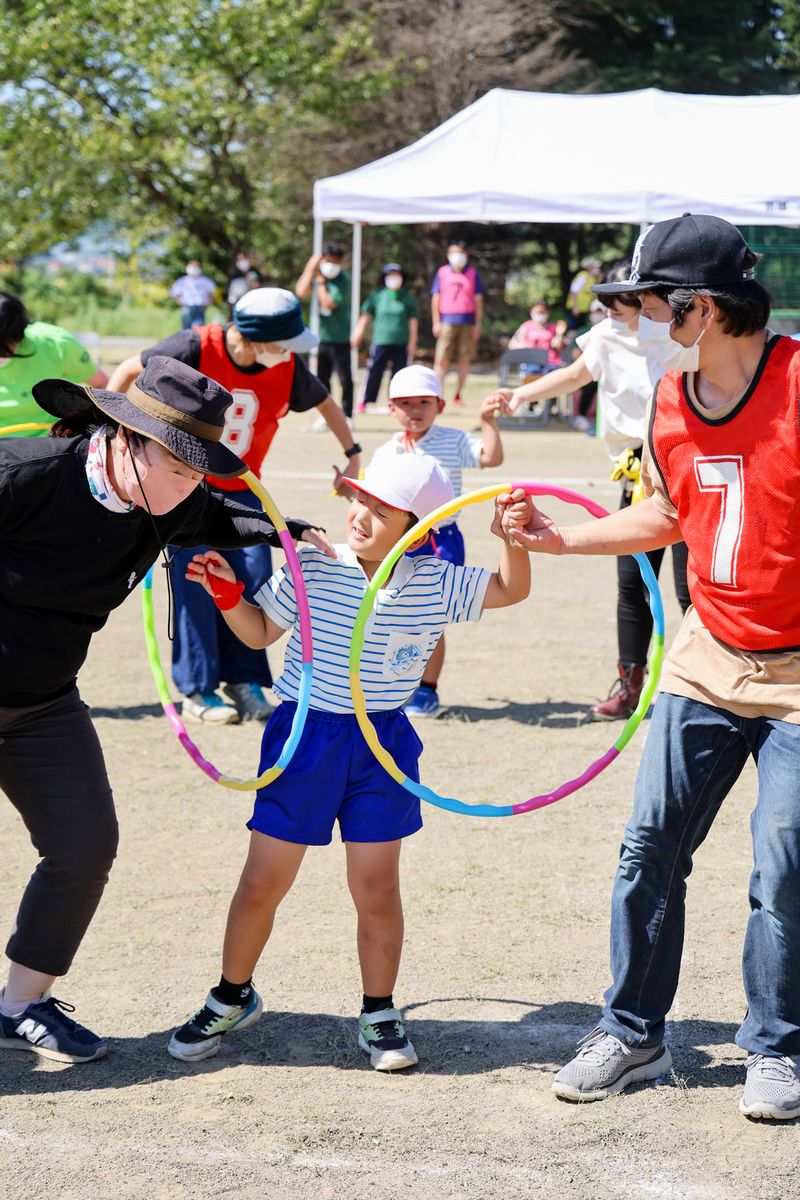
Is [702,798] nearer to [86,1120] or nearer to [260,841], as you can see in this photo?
[260,841]

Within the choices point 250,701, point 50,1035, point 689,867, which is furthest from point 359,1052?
point 250,701

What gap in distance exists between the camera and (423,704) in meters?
7.65

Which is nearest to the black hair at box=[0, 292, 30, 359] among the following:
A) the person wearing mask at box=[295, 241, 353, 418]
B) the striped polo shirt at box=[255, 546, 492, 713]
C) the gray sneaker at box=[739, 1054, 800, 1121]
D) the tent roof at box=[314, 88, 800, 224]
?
the striped polo shirt at box=[255, 546, 492, 713]

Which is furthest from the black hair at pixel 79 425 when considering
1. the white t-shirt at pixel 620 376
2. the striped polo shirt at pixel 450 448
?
the white t-shirt at pixel 620 376

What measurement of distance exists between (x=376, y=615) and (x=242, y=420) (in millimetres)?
2881

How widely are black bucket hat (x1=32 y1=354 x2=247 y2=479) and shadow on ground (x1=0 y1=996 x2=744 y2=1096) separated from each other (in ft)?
5.54

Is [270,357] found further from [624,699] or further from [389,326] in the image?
[389,326]

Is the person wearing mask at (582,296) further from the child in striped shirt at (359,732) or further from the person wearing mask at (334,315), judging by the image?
the child in striped shirt at (359,732)

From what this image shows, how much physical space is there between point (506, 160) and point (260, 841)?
1447 centimetres

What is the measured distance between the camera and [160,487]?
143 inches

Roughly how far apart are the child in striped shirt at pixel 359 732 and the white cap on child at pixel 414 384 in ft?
9.68

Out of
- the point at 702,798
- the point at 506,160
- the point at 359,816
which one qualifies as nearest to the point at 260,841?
the point at 359,816

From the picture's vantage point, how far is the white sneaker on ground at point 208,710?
7512 millimetres

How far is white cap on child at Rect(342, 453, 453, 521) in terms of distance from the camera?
4043mm
